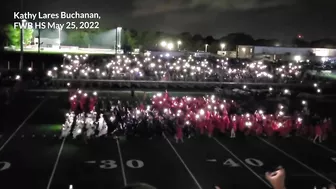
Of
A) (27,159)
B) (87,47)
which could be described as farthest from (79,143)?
(87,47)

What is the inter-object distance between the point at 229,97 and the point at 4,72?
65.7 ft

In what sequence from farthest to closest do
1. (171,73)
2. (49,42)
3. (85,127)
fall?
(49,42), (171,73), (85,127)

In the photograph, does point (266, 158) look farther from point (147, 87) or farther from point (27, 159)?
point (147, 87)

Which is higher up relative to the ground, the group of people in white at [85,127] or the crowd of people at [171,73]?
the crowd of people at [171,73]

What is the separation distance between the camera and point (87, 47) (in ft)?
414

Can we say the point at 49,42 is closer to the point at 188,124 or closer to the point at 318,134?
the point at 188,124

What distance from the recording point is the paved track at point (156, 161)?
49.3 feet

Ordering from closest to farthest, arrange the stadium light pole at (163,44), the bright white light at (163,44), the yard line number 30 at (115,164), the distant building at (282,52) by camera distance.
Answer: the yard line number 30 at (115,164) < the distant building at (282,52) < the stadium light pole at (163,44) < the bright white light at (163,44)

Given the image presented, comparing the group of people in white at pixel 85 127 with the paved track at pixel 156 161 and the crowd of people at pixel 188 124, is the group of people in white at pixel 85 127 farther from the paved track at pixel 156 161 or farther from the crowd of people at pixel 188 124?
the paved track at pixel 156 161

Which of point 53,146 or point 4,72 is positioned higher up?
point 4,72

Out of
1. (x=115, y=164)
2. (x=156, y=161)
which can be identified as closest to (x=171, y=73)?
(x=156, y=161)

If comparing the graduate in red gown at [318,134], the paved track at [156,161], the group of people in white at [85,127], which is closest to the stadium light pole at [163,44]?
the graduate in red gown at [318,134]

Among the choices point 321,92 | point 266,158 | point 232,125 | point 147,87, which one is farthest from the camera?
point 147,87

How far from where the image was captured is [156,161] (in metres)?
17.6
